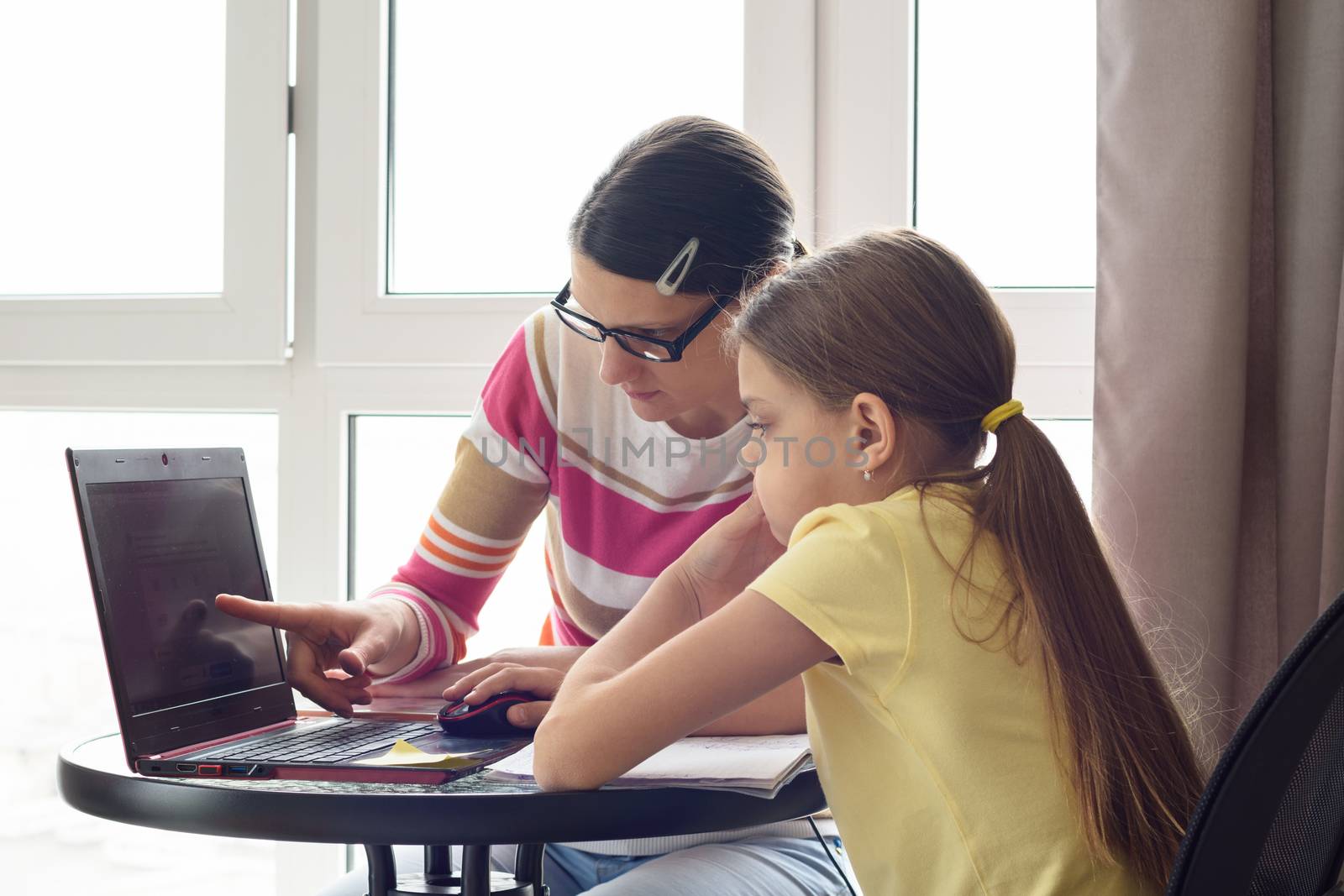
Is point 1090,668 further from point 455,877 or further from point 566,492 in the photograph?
point 566,492

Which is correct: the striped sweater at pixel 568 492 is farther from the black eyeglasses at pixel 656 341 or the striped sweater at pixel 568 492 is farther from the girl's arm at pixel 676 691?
the girl's arm at pixel 676 691

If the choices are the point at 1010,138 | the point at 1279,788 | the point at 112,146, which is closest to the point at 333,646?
the point at 1279,788

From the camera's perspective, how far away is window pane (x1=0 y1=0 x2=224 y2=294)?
6.68 feet

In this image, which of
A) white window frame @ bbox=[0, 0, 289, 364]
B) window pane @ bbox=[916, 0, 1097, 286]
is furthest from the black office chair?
white window frame @ bbox=[0, 0, 289, 364]

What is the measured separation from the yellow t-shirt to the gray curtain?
0.58 metres

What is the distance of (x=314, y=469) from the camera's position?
1953 millimetres

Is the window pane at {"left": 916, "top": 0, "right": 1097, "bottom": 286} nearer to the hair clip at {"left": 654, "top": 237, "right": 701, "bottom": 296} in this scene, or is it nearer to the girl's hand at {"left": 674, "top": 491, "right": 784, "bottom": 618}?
the hair clip at {"left": 654, "top": 237, "right": 701, "bottom": 296}

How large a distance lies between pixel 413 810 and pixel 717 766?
225 mm

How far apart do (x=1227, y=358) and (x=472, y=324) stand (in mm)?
1128

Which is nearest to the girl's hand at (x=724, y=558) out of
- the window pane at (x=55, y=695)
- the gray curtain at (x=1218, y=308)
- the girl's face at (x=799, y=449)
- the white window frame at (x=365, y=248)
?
the girl's face at (x=799, y=449)

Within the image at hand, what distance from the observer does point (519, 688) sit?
1025 millimetres

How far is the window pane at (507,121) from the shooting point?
6.17 feet

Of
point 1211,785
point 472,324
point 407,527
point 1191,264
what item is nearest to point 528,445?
point 472,324

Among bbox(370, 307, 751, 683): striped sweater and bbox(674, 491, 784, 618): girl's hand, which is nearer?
bbox(674, 491, 784, 618): girl's hand
